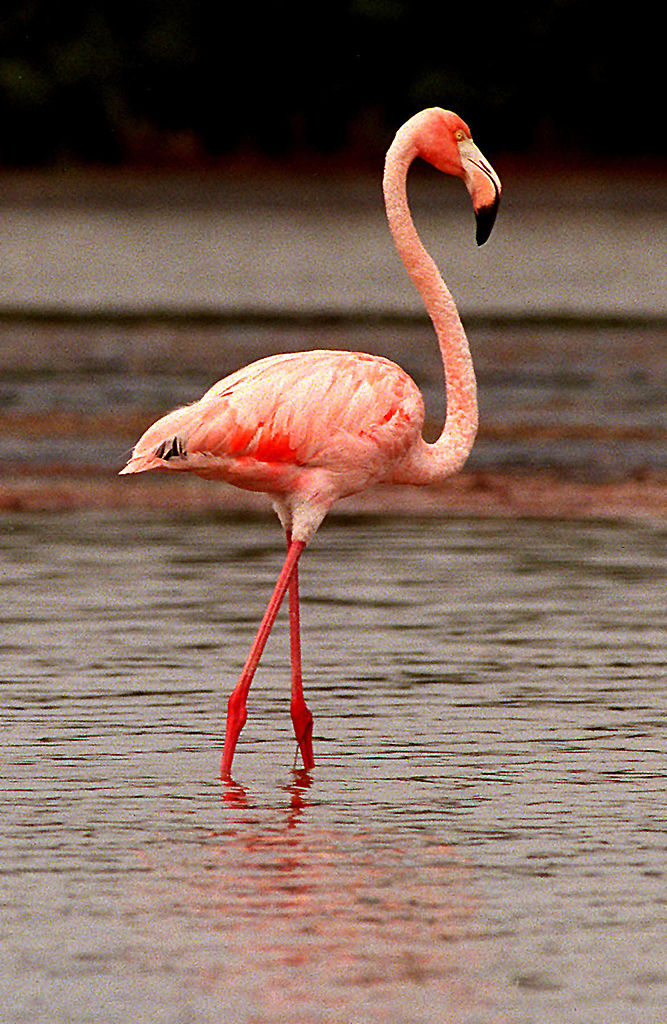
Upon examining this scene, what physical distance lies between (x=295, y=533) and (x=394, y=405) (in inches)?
20.3

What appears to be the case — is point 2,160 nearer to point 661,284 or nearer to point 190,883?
point 661,284

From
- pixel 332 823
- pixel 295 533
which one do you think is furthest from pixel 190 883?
pixel 295 533

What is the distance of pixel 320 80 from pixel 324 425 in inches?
1558

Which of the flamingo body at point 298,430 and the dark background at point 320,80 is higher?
the dark background at point 320,80

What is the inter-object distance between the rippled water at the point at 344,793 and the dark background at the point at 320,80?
3492cm

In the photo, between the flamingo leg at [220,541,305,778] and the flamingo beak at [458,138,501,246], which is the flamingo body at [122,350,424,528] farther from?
the flamingo beak at [458,138,501,246]

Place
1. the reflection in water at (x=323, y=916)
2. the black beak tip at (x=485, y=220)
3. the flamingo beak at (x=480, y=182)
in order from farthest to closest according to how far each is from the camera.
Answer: the flamingo beak at (x=480, y=182) < the black beak tip at (x=485, y=220) < the reflection in water at (x=323, y=916)

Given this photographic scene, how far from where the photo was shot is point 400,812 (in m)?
7.86

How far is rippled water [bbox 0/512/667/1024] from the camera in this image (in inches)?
242

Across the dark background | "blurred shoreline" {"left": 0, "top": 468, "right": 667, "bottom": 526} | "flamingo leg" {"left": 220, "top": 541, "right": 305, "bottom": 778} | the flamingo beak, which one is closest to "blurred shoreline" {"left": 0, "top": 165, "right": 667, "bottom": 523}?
"blurred shoreline" {"left": 0, "top": 468, "right": 667, "bottom": 526}

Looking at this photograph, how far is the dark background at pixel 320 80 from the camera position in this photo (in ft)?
156

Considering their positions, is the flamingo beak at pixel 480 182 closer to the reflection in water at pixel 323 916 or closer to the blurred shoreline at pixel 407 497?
the reflection in water at pixel 323 916

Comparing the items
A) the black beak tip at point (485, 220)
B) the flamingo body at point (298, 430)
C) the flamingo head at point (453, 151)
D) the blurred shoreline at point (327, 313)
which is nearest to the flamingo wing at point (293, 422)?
the flamingo body at point (298, 430)

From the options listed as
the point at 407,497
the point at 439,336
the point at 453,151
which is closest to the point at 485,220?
the point at 453,151
